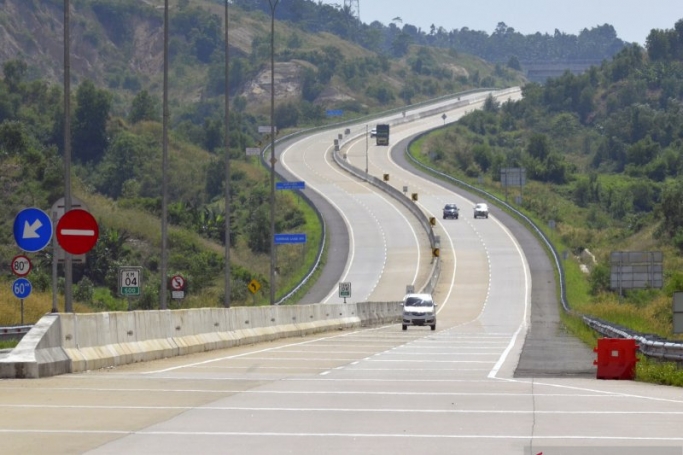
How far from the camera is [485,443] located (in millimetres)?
14328

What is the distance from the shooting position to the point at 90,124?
142125mm

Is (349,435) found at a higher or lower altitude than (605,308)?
higher

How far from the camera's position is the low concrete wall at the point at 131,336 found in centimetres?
2216

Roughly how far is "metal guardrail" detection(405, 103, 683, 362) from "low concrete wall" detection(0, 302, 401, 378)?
9628mm

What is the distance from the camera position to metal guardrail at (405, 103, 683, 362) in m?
25.9

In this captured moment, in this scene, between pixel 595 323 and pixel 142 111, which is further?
pixel 142 111

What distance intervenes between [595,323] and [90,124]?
318ft

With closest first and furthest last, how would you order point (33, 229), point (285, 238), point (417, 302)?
point (33, 229) < point (417, 302) < point (285, 238)

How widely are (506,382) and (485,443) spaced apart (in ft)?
27.8

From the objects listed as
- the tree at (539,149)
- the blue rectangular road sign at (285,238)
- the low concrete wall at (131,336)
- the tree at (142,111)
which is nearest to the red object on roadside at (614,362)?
the low concrete wall at (131,336)

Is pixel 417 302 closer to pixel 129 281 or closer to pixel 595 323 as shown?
pixel 595 323

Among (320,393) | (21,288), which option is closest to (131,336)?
(320,393)

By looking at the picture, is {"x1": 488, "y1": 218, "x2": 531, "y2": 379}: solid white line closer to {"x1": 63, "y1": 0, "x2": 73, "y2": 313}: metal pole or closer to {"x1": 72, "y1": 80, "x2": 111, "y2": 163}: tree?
{"x1": 63, "y1": 0, "x2": 73, "y2": 313}: metal pole

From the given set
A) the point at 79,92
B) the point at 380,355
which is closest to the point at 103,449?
the point at 380,355
